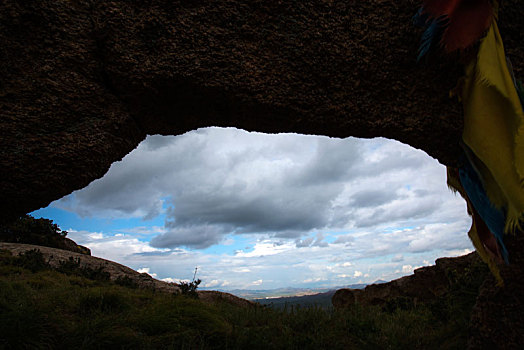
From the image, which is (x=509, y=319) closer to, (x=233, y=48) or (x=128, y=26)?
(x=233, y=48)

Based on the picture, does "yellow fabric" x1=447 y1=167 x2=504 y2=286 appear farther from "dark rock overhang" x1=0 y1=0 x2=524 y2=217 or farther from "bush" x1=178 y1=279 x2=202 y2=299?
"bush" x1=178 y1=279 x2=202 y2=299

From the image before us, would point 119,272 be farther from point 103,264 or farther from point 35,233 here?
point 35,233

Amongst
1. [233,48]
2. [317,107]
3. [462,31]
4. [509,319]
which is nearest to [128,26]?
[233,48]

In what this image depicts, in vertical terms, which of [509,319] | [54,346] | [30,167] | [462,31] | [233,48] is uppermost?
[462,31]

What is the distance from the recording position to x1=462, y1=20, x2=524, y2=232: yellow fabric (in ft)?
7.45

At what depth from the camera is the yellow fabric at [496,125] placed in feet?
7.45

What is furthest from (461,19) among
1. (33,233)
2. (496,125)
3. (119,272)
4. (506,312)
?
(33,233)

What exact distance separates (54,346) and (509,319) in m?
3.99

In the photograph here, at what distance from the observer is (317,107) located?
8.42 feet

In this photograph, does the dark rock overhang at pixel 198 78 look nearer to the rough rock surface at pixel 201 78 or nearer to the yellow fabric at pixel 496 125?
the rough rock surface at pixel 201 78

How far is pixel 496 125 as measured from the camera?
2.41 m

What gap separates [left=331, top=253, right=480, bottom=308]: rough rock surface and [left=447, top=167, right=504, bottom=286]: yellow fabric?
530cm

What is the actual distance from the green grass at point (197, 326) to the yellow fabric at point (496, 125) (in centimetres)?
194

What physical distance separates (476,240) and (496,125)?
126 cm
